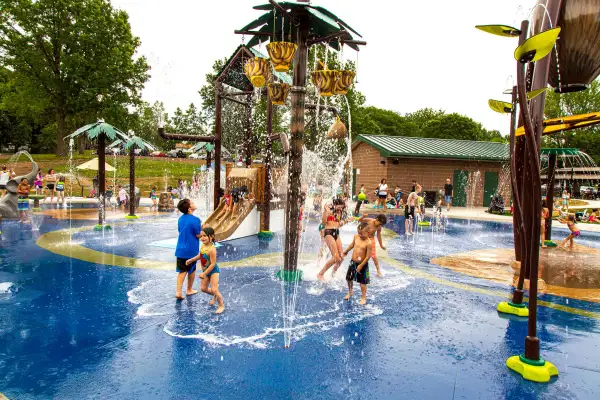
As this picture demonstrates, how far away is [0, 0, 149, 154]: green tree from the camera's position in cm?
3284

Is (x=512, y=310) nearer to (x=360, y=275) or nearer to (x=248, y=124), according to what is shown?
(x=360, y=275)

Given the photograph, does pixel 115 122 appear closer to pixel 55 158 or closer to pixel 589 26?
pixel 55 158

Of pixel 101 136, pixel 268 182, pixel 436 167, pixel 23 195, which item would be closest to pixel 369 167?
pixel 436 167

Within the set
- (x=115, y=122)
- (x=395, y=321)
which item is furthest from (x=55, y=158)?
(x=395, y=321)

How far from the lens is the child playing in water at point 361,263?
21.4 ft

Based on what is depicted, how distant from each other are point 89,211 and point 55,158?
2475 centimetres

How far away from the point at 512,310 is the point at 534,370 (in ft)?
7.11

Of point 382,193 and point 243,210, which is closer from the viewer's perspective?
point 243,210

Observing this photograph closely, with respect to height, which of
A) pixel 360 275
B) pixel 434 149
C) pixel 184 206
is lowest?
pixel 360 275

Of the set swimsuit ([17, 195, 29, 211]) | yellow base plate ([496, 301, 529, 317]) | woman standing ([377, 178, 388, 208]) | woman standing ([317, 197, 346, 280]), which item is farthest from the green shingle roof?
yellow base plate ([496, 301, 529, 317])

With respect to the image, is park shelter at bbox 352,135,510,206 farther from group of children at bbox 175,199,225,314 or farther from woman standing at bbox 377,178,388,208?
group of children at bbox 175,199,225,314

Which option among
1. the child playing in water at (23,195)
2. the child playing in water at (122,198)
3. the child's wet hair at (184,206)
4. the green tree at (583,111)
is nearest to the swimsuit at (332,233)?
the child's wet hair at (184,206)

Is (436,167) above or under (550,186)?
above

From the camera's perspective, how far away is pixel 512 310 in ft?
20.4
